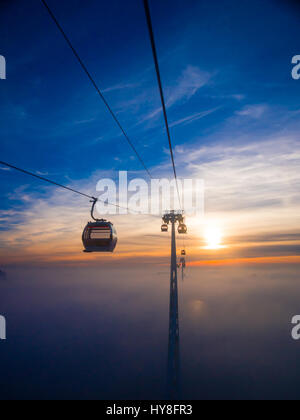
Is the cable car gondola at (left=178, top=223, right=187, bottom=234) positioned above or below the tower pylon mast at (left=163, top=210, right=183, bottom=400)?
above

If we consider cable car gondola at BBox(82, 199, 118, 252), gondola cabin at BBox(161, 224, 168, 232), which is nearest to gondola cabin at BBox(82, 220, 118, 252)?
cable car gondola at BBox(82, 199, 118, 252)

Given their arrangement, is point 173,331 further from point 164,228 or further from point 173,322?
point 164,228

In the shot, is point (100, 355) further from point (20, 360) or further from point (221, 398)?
point (221, 398)

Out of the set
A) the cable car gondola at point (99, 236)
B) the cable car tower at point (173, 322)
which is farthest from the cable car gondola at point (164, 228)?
the cable car gondola at point (99, 236)

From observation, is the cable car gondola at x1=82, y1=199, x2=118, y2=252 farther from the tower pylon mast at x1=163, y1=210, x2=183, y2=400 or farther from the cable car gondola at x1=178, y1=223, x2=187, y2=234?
the cable car gondola at x1=178, y1=223, x2=187, y2=234

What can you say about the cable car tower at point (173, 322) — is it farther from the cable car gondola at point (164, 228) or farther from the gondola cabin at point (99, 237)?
the gondola cabin at point (99, 237)

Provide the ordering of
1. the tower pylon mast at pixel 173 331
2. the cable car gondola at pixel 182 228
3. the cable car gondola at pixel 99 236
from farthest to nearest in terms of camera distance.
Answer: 1. the cable car gondola at pixel 182 228
2. the tower pylon mast at pixel 173 331
3. the cable car gondola at pixel 99 236

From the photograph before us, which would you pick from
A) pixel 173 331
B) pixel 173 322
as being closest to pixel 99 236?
pixel 173 322
